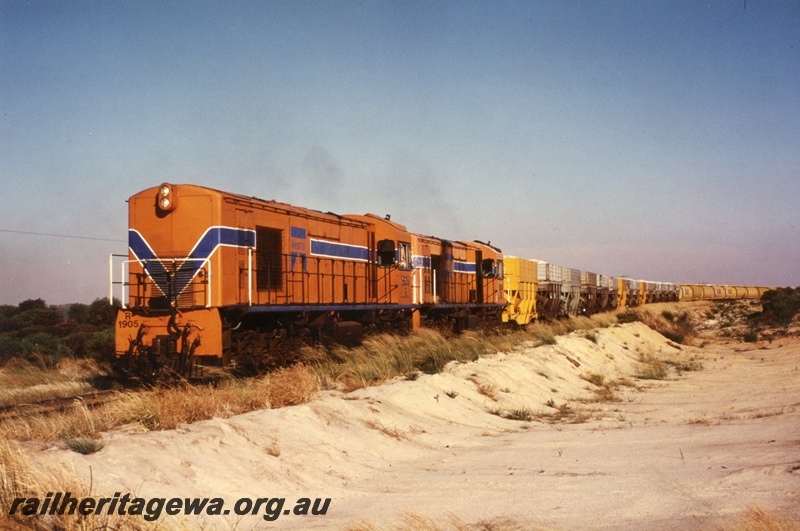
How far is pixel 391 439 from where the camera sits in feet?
33.3

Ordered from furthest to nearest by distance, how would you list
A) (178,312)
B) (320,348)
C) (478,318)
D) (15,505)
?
(478,318) < (320,348) < (178,312) < (15,505)

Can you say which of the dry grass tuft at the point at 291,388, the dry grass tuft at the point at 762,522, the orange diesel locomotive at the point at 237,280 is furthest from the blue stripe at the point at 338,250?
the dry grass tuft at the point at 762,522

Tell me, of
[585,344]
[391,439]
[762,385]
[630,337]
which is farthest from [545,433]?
[630,337]

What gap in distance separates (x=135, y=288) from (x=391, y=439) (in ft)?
26.3

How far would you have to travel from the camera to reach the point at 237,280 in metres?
15.4

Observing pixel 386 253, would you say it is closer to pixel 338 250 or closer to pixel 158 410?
pixel 338 250

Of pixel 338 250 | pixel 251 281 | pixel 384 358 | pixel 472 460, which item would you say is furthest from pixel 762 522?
pixel 338 250

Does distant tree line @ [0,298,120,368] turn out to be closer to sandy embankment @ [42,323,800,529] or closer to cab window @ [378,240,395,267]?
sandy embankment @ [42,323,800,529]

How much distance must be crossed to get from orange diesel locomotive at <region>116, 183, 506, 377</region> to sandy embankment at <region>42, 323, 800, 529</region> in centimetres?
360

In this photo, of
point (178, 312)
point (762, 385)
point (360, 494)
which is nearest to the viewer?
point (360, 494)

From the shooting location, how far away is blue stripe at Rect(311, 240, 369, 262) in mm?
18469

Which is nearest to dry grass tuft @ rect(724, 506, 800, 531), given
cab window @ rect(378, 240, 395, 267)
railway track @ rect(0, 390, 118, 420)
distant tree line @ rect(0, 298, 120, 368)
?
railway track @ rect(0, 390, 118, 420)

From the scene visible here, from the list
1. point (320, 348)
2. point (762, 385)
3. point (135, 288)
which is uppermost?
point (135, 288)

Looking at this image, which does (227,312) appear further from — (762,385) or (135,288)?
(762,385)
